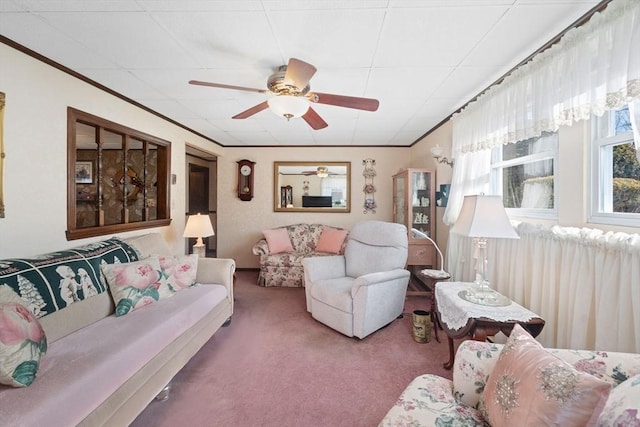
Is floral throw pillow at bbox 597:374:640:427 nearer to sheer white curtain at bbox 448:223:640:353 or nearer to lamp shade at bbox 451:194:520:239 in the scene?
sheer white curtain at bbox 448:223:640:353

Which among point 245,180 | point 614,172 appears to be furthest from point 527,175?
point 245,180

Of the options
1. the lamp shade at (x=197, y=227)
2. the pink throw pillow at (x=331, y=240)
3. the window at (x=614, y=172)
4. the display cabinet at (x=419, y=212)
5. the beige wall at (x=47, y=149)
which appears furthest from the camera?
the pink throw pillow at (x=331, y=240)

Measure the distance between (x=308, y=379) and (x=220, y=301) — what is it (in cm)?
108

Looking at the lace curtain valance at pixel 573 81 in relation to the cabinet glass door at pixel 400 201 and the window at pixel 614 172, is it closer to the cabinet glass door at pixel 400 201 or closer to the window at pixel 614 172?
the window at pixel 614 172

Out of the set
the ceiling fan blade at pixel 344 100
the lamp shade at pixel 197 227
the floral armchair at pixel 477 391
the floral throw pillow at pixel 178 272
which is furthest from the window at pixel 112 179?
the floral armchair at pixel 477 391

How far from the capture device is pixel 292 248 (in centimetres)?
454

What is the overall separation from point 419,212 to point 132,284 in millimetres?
3449

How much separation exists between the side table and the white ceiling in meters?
1.72

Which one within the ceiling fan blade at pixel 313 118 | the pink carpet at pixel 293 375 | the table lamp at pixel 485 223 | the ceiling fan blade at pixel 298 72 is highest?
the ceiling fan blade at pixel 298 72

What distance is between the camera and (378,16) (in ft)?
4.92

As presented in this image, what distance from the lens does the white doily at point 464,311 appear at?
1.66m

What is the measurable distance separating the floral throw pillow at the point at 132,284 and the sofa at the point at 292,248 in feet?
6.80

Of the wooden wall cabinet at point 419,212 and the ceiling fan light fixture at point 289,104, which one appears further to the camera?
the wooden wall cabinet at point 419,212

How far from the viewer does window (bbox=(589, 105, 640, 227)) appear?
1430 millimetres
